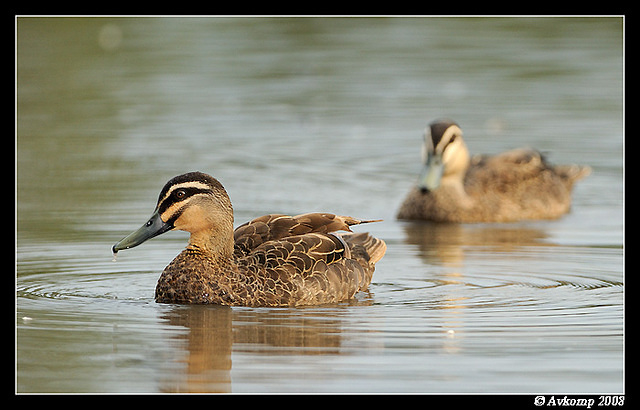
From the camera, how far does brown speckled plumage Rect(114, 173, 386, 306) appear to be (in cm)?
1152

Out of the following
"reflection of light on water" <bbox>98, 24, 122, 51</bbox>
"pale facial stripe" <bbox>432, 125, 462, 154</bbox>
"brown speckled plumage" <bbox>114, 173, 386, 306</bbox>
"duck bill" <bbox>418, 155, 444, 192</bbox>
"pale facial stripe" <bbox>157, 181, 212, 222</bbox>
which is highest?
"reflection of light on water" <bbox>98, 24, 122, 51</bbox>

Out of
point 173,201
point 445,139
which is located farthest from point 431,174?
point 173,201

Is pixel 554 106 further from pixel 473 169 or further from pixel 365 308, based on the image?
pixel 365 308

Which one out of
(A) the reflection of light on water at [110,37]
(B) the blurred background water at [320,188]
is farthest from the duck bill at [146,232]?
(A) the reflection of light on water at [110,37]

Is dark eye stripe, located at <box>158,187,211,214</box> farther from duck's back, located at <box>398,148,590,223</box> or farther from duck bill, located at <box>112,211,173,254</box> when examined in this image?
duck's back, located at <box>398,148,590,223</box>

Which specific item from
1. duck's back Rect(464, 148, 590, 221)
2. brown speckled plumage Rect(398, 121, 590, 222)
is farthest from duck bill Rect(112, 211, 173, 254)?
duck's back Rect(464, 148, 590, 221)

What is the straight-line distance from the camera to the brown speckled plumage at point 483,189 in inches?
679

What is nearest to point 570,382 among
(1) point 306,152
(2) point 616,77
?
(1) point 306,152

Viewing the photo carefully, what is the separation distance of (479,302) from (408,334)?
1529 mm

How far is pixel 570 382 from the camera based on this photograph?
30.1 feet

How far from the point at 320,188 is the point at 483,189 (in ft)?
7.10

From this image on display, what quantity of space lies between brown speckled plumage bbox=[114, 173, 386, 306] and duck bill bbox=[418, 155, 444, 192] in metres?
5.19

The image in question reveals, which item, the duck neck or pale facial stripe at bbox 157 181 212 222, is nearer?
pale facial stripe at bbox 157 181 212 222

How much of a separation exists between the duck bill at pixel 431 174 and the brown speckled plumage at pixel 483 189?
23mm
